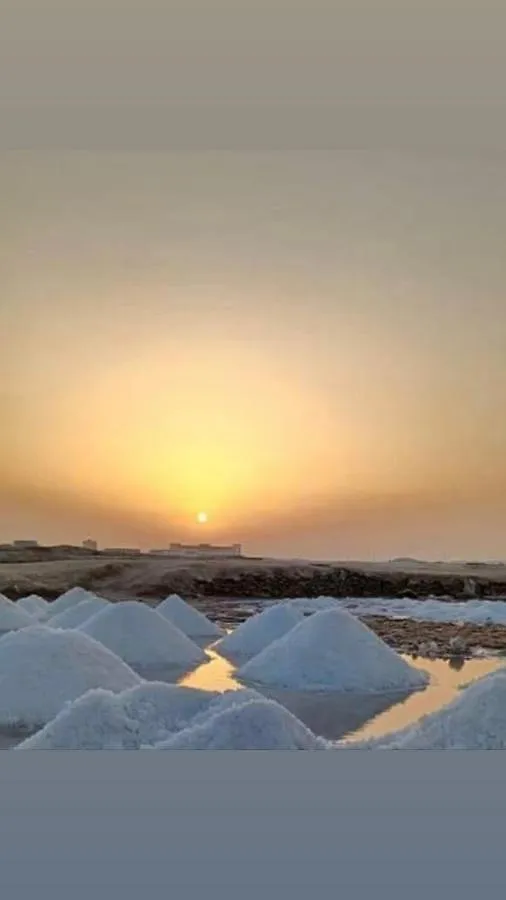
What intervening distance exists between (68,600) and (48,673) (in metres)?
0.24

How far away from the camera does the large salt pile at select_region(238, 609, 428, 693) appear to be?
3.16 m

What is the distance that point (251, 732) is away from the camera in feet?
9.96

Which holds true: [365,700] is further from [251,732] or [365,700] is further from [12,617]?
[12,617]

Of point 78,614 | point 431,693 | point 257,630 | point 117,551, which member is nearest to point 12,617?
point 78,614

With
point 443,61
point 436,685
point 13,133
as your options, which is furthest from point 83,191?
point 436,685

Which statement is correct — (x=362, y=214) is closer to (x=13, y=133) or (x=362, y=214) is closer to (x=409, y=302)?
(x=409, y=302)

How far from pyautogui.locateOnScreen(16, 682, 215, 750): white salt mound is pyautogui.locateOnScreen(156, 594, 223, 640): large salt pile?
201mm

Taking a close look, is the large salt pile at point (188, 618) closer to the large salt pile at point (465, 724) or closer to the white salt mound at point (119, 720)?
the white salt mound at point (119, 720)

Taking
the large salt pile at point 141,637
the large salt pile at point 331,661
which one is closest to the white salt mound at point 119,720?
the large salt pile at point 141,637

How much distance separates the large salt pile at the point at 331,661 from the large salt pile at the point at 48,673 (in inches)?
15.9

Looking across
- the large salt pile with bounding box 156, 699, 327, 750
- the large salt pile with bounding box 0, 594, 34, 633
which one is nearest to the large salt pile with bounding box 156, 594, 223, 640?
the large salt pile with bounding box 156, 699, 327, 750

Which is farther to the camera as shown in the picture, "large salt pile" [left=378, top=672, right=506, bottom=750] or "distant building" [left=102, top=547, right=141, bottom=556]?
"distant building" [left=102, top=547, right=141, bottom=556]

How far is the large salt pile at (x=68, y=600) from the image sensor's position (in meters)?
3.27

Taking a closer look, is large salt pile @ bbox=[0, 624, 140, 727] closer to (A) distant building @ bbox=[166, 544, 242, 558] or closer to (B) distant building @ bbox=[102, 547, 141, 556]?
(B) distant building @ bbox=[102, 547, 141, 556]
